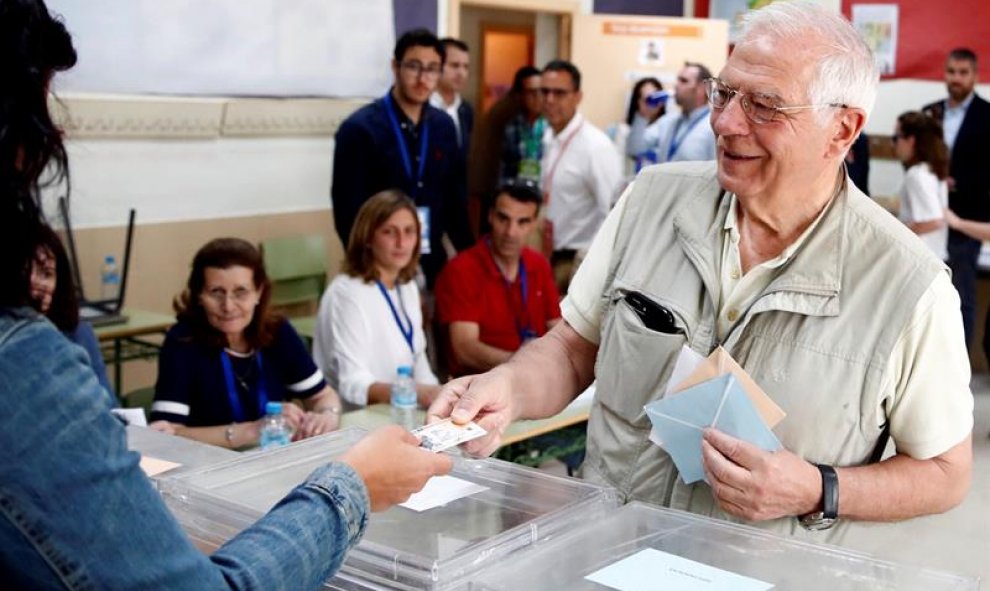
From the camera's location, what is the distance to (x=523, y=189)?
192 inches

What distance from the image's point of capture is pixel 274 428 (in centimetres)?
332

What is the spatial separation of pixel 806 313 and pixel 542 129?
5816 millimetres

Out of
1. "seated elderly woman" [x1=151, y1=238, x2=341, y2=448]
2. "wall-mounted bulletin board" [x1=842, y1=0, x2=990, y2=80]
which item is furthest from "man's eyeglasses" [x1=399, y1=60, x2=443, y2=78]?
"wall-mounted bulletin board" [x1=842, y1=0, x2=990, y2=80]

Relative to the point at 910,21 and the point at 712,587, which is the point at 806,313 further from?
the point at 910,21

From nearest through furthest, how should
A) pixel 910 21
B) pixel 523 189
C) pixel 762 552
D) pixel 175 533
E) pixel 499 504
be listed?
pixel 175 533 → pixel 762 552 → pixel 499 504 → pixel 523 189 → pixel 910 21

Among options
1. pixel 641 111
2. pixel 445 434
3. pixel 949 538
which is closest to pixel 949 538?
pixel 949 538

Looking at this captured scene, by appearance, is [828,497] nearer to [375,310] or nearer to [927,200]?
[375,310]

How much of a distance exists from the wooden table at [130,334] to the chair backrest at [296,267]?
1.05 meters

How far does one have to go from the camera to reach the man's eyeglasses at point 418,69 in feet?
16.9

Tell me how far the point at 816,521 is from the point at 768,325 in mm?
311

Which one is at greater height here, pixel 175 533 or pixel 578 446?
pixel 175 533

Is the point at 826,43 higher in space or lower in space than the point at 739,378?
higher

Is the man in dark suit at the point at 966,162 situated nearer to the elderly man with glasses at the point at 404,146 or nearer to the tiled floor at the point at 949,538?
the tiled floor at the point at 949,538

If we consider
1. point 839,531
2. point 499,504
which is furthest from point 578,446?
point 499,504
